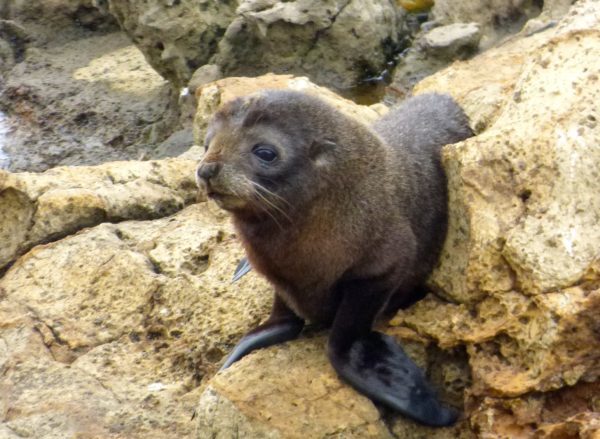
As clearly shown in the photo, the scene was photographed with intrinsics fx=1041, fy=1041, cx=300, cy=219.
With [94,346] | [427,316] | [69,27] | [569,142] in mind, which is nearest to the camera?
[569,142]

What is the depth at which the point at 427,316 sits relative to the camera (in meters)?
5.90

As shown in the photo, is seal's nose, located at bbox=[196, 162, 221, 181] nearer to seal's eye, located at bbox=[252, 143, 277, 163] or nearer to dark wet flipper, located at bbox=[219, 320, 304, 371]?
seal's eye, located at bbox=[252, 143, 277, 163]

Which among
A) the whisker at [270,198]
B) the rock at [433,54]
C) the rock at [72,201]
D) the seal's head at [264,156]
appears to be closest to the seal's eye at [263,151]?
the seal's head at [264,156]

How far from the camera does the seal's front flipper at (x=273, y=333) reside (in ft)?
19.9

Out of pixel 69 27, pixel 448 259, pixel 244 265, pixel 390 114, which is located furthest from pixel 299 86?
pixel 69 27

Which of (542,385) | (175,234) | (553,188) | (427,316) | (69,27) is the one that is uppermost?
(553,188)

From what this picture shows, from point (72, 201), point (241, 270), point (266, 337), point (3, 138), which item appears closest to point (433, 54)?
point (3, 138)

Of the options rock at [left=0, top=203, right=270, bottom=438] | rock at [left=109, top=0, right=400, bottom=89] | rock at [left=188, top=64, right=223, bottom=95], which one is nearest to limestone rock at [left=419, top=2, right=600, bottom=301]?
rock at [left=0, top=203, right=270, bottom=438]

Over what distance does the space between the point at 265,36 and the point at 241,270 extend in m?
5.76

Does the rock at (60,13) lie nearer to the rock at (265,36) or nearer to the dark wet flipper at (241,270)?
the rock at (265,36)

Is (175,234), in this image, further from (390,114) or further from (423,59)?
(423,59)

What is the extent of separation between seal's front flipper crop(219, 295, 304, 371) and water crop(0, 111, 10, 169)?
20.8 ft

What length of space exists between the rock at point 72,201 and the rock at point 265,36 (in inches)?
166

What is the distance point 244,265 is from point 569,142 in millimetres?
2276
